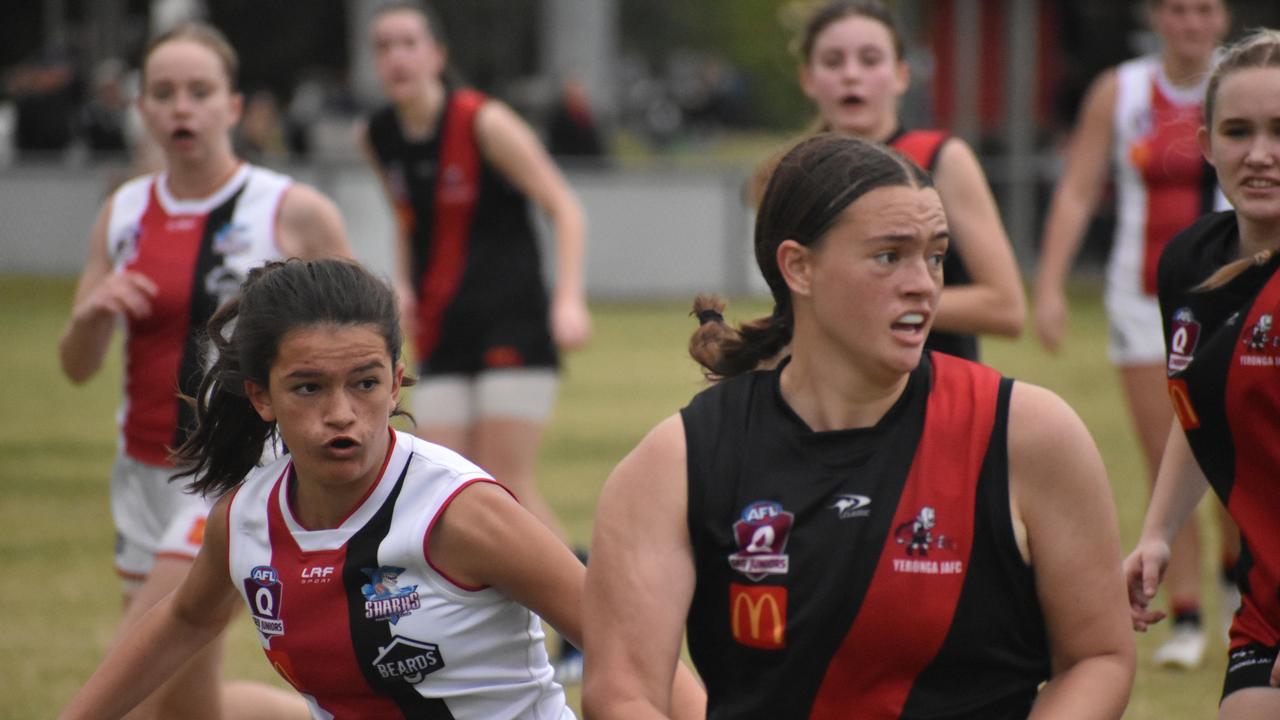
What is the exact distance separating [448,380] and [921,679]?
4.53 metres

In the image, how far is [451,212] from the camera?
7438 millimetres

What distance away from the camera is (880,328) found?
10.0ft

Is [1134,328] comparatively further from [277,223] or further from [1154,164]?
[277,223]

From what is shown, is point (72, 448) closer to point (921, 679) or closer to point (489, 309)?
point (489, 309)

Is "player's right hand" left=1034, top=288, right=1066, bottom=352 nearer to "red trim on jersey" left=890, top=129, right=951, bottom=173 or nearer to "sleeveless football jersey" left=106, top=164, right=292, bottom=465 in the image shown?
"red trim on jersey" left=890, top=129, right=951, bottom=173

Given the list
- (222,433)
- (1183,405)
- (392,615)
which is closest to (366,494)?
(392,615)

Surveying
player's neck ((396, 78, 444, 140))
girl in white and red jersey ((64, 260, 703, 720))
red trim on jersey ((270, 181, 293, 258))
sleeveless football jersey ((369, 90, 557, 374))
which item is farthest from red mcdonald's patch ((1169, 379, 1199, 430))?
player's neck ((396, 78, 444, 140))

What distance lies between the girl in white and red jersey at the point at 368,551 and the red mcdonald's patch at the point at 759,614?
1.30 ft

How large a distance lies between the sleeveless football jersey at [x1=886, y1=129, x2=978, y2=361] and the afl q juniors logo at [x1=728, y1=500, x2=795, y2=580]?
2191 mm

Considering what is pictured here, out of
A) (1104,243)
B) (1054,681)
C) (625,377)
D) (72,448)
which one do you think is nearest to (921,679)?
(1054,681)

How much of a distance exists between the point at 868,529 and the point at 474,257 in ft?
15.1

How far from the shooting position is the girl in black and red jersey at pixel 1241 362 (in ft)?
Result: 12.2

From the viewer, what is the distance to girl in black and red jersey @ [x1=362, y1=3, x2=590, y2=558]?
23.7ft

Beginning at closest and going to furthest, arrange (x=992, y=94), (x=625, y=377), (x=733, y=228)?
(x=625, y=377)
(x=733, y=228)
(x=992, y=94)
